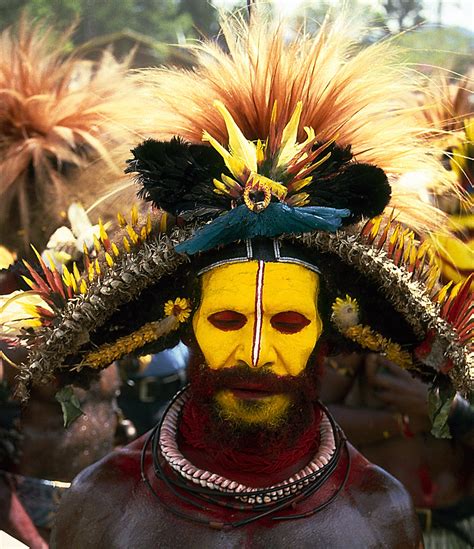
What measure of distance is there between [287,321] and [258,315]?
0.30 ft

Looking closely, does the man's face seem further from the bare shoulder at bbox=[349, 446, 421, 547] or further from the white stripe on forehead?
the bare shoulder at bbox=[349, 446, 421, 547]

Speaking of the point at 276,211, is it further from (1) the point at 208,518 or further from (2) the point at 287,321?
(1) the point at 208,518

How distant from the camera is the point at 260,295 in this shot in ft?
7.75

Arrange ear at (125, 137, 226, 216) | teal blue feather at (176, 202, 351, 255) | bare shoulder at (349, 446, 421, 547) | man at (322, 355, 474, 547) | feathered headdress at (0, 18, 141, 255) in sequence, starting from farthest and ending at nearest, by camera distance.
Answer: man at (322, 355, 474, 547) → feathered headdress at (0, 18, 141, 255) → bare shoulder at (349, 446, 421, 547) → ear at (125, 137, 226, 216) → teal blue feather at (176, 202, 351, 255)

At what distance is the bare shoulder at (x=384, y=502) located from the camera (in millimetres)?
2500

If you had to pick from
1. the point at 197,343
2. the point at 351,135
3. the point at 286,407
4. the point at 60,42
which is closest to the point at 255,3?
the point at 351,135

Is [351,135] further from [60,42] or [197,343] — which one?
[60,42]

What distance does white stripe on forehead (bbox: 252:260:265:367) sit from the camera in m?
2.35

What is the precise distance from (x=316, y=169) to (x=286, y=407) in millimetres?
639

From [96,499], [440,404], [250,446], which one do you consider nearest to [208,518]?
[250,446]

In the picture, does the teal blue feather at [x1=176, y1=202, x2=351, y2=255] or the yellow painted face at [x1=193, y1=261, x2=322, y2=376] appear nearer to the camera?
the teal blue feather at [x1=176, y1=202, x2=351, y2=255]

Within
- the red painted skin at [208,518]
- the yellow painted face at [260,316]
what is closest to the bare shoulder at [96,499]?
the red painted skin at [208,518]

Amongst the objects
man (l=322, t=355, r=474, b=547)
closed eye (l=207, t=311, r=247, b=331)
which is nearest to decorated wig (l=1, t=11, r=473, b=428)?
closed eye (l=207, t=311, r=247, b=331)

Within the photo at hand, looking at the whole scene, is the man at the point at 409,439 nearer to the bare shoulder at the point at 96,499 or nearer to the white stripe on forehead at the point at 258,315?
the bare shoulder at the point at 96,499
